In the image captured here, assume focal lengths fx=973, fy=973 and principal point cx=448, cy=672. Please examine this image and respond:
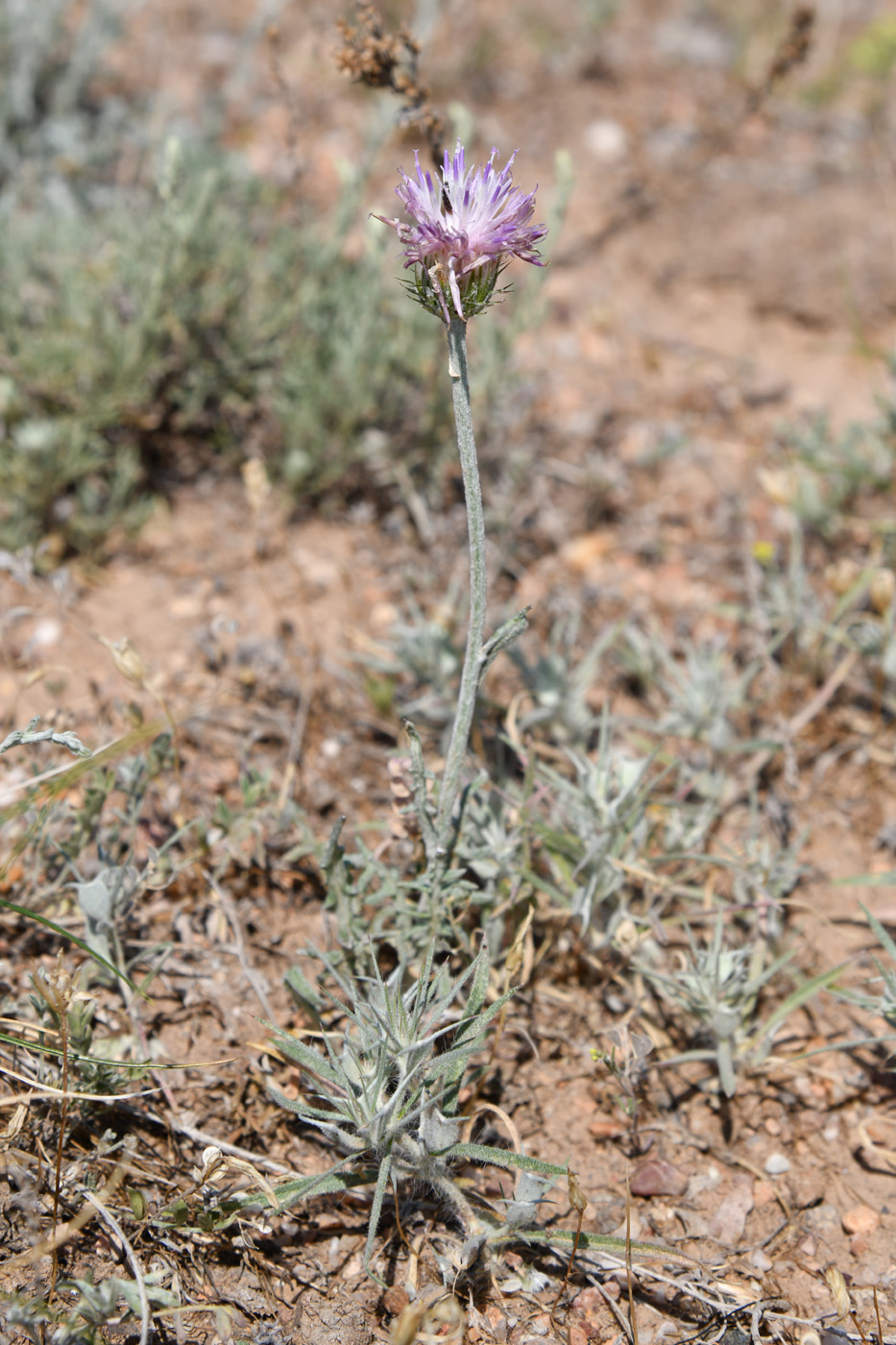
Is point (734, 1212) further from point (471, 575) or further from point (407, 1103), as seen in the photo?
point (471, 575)

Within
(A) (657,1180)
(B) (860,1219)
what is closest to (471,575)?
(A) (657,1180)

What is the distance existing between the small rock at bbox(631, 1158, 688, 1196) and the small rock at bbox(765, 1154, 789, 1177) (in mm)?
186

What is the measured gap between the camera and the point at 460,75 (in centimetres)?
518

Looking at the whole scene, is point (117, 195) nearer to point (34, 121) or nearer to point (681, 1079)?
point (34, 121)

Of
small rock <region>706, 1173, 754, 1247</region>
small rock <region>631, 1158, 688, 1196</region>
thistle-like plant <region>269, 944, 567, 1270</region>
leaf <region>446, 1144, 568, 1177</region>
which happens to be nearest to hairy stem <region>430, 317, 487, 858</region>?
thistle-like plant <region>269, 944, 567, 1270</region>

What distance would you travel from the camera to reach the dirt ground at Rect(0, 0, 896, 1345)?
194cm

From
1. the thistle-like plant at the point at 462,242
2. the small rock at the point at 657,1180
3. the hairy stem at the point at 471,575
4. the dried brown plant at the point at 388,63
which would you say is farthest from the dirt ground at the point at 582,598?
A: the thistle-like plant at the point at 462,242

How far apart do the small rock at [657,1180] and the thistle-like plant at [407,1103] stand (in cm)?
27

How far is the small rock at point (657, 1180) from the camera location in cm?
203

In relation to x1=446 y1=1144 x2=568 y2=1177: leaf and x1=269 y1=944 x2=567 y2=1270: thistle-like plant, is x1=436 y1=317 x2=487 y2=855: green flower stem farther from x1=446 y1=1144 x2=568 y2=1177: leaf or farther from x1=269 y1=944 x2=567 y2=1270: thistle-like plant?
x1=446 y1=1144 x2=568 y2=1177: leaf

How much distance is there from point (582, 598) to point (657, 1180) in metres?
1.78

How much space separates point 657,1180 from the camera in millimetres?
2037

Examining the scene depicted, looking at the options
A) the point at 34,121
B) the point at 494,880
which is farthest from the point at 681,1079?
the point at 34,121

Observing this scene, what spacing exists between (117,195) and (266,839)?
308 centimetres
